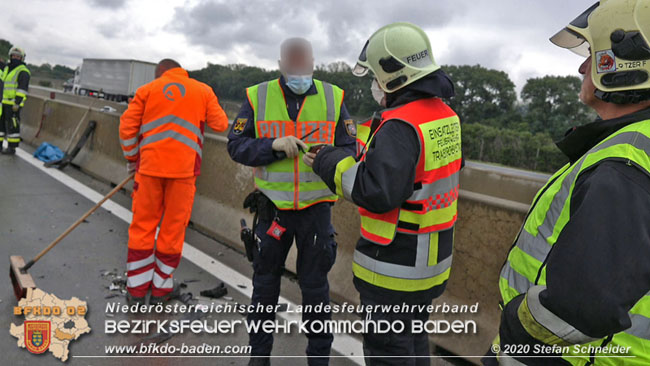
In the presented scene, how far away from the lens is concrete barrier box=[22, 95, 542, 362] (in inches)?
130

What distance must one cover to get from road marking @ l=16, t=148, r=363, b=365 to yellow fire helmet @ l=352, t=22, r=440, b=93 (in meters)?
2.19

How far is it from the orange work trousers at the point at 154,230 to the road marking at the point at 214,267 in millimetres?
714

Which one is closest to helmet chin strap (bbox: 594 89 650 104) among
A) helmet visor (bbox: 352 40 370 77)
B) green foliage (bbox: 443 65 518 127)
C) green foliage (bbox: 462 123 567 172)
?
helmet visor (bbox: 352 40 370 77)

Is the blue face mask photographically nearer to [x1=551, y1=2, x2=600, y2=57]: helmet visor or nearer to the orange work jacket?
the orange work jacket

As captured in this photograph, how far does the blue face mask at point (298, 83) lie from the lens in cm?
311

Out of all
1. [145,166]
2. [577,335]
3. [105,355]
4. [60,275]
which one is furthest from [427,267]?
[60,275]

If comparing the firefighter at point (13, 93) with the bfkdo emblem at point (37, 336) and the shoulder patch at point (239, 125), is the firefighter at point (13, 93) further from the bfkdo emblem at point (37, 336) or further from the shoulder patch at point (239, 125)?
the shoulder patch at point (239, 125)

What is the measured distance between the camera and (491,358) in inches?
71.9

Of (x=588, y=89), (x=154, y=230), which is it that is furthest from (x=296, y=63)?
(x=154, y=230)

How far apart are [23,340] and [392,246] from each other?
9.56 feet

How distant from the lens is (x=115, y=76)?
44.3 meters

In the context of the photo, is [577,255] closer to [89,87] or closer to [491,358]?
[491,358]

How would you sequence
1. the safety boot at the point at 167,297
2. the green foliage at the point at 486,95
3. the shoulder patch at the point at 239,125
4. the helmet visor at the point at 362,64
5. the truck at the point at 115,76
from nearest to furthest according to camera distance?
the helmet visor at the point at 362,64, the shoulder patch at the point at 239,125, the safety boot at the point at 167,297, the green foliage at the point at 486,95, the truck at the point at 115,76

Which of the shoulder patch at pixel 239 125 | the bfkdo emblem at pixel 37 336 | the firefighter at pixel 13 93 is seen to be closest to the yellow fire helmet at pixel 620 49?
the shoulder patch at pixel 239 125
